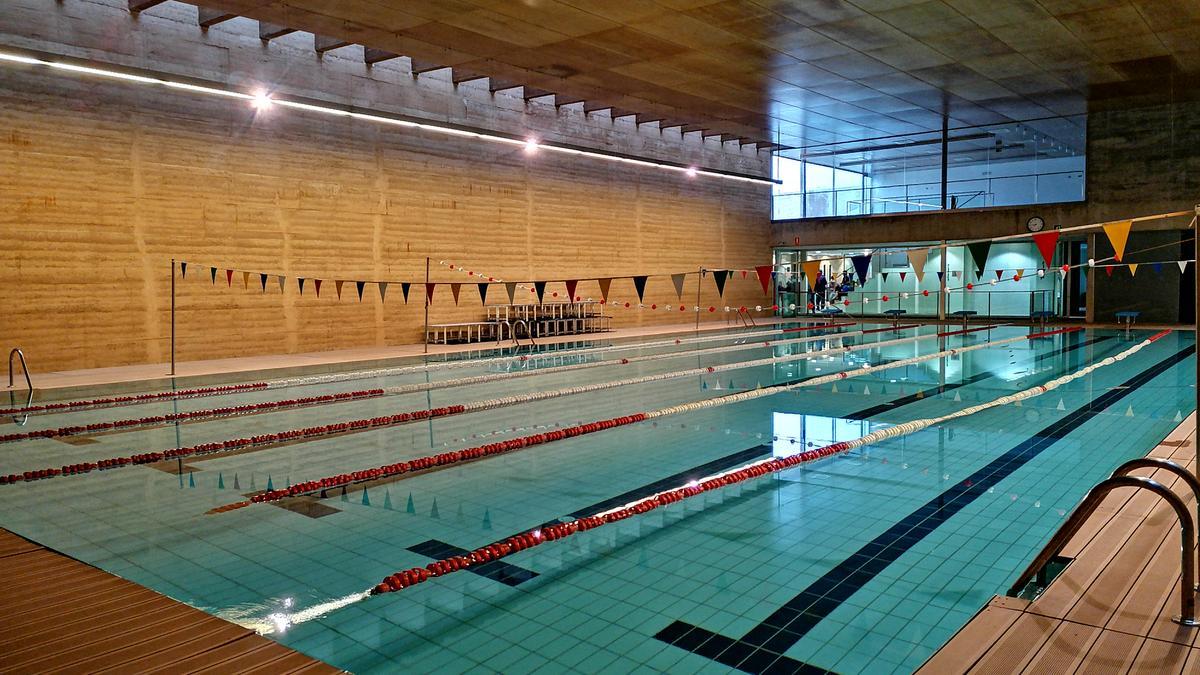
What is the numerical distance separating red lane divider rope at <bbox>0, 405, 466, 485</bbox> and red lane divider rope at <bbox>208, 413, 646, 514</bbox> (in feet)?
5.10

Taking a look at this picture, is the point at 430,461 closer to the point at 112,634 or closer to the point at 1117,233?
the point at 112,634

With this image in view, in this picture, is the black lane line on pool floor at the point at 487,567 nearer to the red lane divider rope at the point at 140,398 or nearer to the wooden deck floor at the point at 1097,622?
the wooden deck floor at the point at 1097,622

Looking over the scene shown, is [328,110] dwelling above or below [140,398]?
above

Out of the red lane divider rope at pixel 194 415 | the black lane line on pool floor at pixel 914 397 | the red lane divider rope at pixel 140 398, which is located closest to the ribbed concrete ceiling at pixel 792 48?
the black lane line on pool floor at pixel 914 397

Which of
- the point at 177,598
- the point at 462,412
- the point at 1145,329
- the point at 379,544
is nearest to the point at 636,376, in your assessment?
the point at 462,412

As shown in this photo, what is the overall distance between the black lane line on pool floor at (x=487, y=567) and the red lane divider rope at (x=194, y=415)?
4.86 meters

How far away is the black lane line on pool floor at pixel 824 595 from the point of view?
119 inches

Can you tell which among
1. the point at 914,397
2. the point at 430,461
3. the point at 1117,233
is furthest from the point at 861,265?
the point at 430,461

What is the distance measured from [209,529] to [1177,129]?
20.9 metres

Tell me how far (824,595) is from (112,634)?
111 inches

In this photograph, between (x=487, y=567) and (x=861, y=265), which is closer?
(x=487, y=567)

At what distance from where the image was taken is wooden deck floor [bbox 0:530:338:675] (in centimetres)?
265

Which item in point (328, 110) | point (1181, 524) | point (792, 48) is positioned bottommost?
point (1181, 524)

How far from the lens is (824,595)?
355 centimetres
